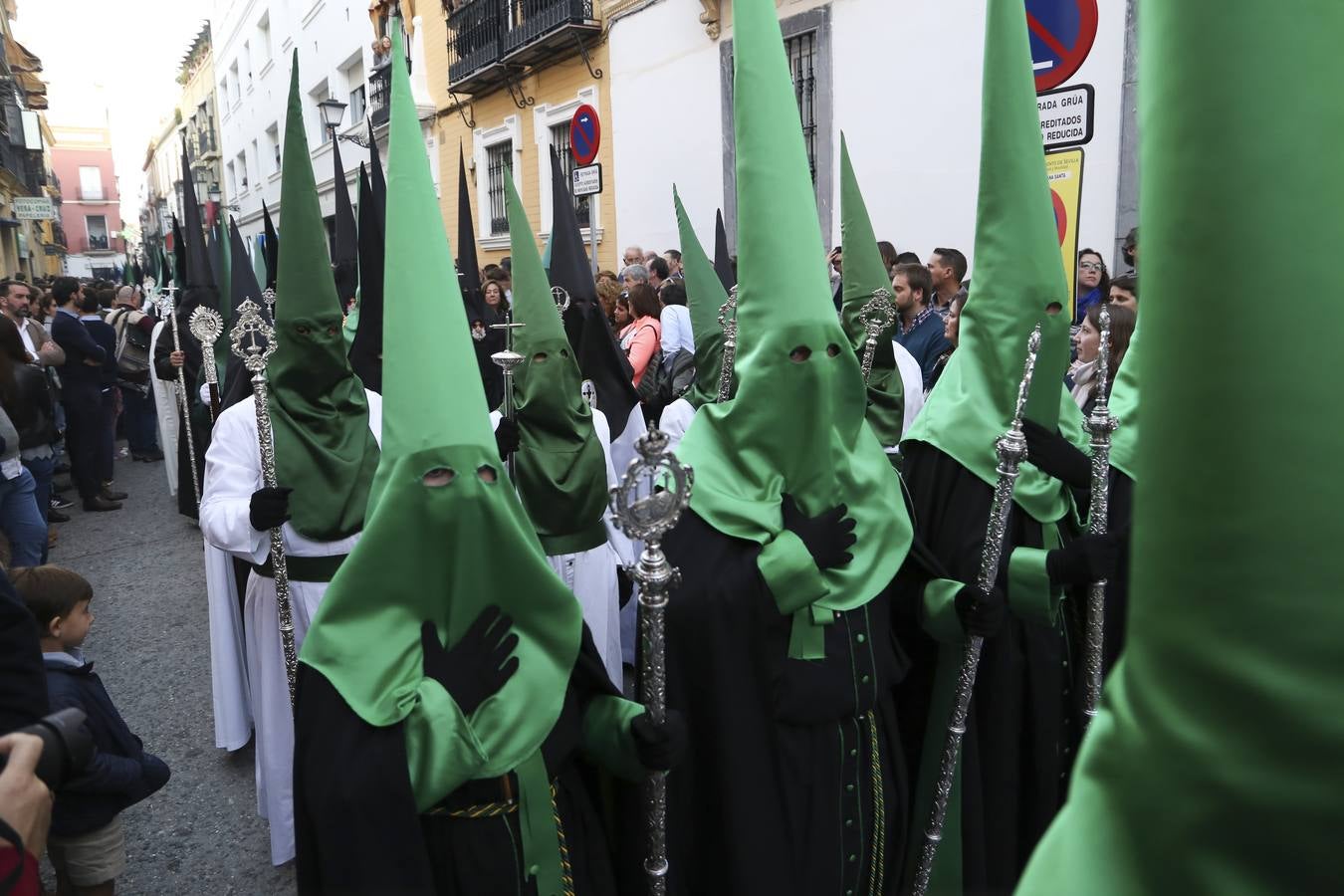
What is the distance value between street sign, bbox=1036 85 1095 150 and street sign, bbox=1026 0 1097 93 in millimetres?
216

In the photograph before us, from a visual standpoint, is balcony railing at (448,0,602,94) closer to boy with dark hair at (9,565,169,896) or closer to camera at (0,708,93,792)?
boy with dark hair at (9,565,169,896)

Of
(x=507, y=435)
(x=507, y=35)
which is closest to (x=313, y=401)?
(x=507, y=435)

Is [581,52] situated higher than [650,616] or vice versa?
[581,52]

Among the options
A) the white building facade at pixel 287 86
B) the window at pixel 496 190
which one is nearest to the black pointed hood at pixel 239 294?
the white building facade at pixel 287 86

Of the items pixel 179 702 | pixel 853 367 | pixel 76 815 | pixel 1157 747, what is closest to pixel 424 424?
pixel 853 367

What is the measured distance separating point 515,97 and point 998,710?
1676 cm

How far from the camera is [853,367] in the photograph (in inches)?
103

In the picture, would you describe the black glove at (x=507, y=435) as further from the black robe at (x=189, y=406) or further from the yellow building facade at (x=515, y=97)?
the yellow building facade at (x=515, y=97)

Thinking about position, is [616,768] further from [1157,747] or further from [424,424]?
[1157,747]

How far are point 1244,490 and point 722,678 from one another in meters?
2.07

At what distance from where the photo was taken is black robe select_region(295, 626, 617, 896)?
188 cm

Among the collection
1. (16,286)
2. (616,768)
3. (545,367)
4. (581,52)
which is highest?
(581,52)

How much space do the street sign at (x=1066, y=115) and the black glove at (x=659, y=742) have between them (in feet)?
11.3

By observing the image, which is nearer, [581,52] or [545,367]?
[545,367]
